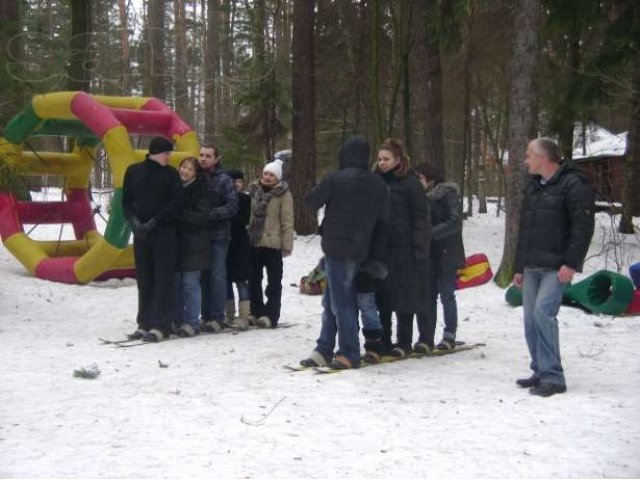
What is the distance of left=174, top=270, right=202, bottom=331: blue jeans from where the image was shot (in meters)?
8.14

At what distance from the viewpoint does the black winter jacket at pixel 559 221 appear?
5.71m

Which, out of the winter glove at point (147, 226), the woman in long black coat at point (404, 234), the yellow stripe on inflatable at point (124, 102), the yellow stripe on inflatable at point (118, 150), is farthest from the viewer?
the yellow stripe on inflatable at point (124, 102)

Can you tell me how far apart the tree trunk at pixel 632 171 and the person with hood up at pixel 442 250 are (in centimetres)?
915

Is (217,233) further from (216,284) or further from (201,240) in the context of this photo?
(216,284)

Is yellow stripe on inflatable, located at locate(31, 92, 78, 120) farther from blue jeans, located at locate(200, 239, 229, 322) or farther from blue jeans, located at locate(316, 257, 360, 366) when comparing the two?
blue jeans, located at locate(316, 257, 360, 366)

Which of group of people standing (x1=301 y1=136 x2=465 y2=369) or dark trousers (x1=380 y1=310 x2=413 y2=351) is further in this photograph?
dark trousers (x1=380 y1=310 x2=413 y2=351)

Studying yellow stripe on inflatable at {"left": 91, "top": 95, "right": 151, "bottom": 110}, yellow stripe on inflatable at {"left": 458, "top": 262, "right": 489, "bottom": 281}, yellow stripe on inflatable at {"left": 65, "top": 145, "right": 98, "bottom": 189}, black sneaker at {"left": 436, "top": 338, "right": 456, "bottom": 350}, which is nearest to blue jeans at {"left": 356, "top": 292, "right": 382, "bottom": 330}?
black sneaker at {"left": 436, "top": 338, "right": 456, "bottom": 350}

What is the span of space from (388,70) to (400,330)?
1647cm

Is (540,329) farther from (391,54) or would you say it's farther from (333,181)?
(391,54)

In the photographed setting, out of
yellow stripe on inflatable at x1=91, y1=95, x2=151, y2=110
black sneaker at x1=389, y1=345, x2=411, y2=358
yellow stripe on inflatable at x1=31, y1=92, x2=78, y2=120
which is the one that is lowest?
black sneaker at x1=389, y1=345, x2=411, y2=358

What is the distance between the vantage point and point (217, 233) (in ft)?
27.5

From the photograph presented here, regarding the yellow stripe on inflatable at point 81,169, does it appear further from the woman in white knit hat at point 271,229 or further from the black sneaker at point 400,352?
the black sneaker at point 400,352

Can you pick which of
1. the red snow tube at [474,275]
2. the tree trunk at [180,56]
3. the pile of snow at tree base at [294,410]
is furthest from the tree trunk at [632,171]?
the tree trunk at [180,56]

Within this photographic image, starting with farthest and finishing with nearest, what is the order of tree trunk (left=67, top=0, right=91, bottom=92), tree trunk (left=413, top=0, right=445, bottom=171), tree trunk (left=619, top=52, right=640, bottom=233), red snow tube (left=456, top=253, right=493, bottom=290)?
1. tree trunk (left=413, top=0, right=445, bottom=171)
2. tree trunk (left=619, top=52, right=640, bottom=233)
3. tree trunk (left=67, top=0, right=91, bottom=92)
4. red snow tube (left=456, top=253, right=493, bottom=290)
